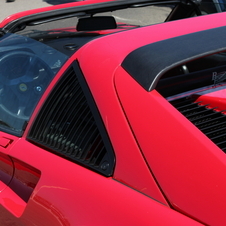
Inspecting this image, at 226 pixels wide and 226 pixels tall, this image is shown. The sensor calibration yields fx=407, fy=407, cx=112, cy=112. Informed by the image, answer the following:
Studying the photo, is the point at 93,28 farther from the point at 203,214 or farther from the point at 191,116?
the point at 203,214

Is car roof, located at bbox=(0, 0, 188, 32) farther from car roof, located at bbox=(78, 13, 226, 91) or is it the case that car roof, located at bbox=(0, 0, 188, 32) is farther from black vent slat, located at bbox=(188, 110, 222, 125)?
black vent slat, located at bbox=(188, 110, 222, 125)

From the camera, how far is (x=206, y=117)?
1.67 metres

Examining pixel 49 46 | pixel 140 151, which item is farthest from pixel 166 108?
pixel 49 46

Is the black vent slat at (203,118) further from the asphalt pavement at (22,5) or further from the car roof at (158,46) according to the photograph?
the asphalt pavement at (22,5)

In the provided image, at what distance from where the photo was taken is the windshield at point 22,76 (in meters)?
2.21

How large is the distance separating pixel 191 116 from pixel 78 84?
52 centimetres

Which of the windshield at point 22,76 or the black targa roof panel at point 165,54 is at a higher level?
the black targa roof panel at point 165,54

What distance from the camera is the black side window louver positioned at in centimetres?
161

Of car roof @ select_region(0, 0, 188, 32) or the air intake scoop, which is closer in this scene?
the air intake scoop

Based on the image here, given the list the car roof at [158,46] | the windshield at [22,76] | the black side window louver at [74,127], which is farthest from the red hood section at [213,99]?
the windshield at [22,76]

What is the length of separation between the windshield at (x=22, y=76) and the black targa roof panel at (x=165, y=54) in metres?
0.59

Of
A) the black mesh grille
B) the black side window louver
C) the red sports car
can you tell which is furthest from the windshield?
the black mesh grille

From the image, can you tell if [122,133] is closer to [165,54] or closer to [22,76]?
[165,54]

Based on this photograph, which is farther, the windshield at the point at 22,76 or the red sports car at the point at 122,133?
the windshield at the point at 22,76
